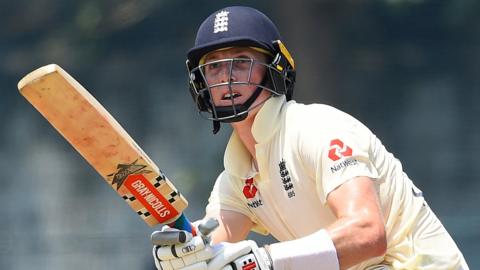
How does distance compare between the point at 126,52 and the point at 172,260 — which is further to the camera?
the point at 126,52

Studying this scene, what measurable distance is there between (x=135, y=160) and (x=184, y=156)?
1.70m

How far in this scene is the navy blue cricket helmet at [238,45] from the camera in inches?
119

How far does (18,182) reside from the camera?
461 cm

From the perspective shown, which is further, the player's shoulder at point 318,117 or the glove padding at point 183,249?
the player's shoulder at point 318,117

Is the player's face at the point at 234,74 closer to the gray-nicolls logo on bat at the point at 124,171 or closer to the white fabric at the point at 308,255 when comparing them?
the gray-nicolls logo on bat at the point at 124,171

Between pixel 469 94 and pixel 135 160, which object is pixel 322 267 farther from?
pixel 469 94

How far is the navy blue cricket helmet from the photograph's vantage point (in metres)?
3.04

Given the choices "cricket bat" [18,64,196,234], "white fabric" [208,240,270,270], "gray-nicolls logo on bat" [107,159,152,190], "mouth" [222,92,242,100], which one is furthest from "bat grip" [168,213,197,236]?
"mouth" [222,92,242,100]

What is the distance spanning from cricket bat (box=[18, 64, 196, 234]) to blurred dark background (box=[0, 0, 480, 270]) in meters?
1.62

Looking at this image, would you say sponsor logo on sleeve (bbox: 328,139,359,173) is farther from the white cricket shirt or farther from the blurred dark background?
the blurred dark background

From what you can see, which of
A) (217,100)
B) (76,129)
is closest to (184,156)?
(217,100)

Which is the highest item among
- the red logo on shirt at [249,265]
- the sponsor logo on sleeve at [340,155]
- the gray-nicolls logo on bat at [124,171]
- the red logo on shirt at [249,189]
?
the sponsor logo on sleeve at [340,155]

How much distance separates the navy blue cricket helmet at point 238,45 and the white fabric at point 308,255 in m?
0.48

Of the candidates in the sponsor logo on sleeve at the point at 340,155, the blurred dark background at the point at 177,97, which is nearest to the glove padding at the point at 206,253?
the sponsor logo on sleeve at the point at 340,155
